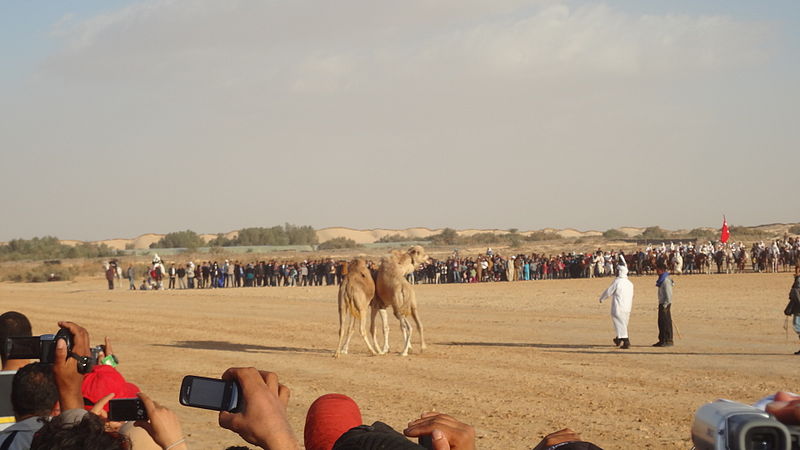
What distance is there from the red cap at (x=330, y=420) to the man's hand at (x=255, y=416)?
0.16m

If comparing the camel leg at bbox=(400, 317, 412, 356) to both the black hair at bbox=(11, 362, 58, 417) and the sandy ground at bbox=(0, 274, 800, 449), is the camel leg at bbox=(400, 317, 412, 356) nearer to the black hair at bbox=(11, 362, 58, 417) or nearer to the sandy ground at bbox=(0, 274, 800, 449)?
the sandy ground at bbox=(0, 274, 800, 449)

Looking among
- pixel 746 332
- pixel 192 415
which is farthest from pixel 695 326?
pixel 192 415

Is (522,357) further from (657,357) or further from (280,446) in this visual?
(280,446)

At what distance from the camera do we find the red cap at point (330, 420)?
10.1 feet

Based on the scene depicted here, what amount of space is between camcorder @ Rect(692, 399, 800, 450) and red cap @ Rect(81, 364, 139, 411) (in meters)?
3.75

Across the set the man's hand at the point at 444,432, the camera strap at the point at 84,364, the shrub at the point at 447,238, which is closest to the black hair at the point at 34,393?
the camera strap at the point at 84,364

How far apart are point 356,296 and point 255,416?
15.3 metres

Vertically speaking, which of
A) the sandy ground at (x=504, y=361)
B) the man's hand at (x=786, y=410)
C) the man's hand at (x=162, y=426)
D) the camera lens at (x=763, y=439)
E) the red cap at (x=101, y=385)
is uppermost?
the man's hand at (x=786, y=410)

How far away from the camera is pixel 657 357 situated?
16297mm

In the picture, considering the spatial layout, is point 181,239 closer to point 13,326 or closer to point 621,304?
point 621,304

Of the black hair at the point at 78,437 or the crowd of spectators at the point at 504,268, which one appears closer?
the black hair at the point at 78,437

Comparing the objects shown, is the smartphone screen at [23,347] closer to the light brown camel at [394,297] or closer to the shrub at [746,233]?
the light brown camel at [394,297]

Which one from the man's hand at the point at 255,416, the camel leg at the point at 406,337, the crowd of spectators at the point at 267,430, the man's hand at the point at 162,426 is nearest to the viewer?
the crowd of spectators at the point at 267,430

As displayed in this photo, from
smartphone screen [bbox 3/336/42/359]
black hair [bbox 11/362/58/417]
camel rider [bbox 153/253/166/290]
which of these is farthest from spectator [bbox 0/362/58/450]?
camel rider [bbox 153/253/166/290]
